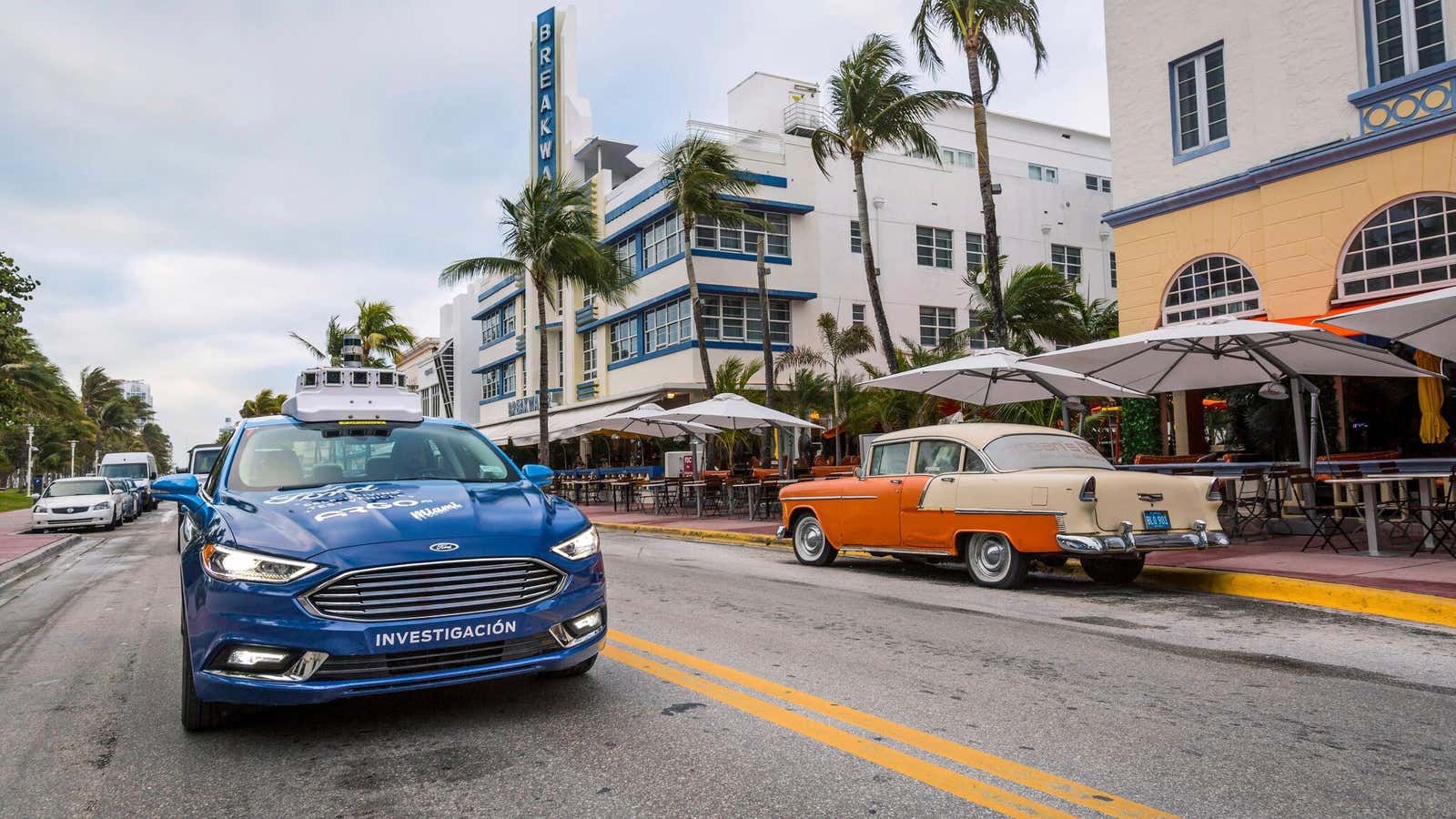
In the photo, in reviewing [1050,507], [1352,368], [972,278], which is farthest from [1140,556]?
[972,278]

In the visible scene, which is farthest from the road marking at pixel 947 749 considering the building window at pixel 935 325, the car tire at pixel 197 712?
the building window at pixel 935 325

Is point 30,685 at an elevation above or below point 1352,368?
below

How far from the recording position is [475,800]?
3.66 meters

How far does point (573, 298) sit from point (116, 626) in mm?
35187

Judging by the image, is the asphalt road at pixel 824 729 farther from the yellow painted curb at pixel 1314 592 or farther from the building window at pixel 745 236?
the building window at pixel 745 236

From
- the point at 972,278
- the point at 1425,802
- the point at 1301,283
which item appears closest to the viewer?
the point at 1425,802

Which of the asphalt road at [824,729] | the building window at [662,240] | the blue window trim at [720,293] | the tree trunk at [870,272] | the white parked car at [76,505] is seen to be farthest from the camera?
the building window at [662,240]

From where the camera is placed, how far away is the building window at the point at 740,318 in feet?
113

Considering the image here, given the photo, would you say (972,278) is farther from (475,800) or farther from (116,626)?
(475,800)

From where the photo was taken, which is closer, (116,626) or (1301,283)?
(116,626)

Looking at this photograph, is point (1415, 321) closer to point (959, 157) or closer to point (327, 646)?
point (327, 646)

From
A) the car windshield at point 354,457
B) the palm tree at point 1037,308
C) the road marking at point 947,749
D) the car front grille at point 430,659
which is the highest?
the palm tree at point 1037,308

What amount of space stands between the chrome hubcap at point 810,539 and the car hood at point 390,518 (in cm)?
703

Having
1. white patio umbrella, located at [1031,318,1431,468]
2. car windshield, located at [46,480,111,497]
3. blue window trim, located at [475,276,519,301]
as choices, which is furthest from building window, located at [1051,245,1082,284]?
car windshield, located at [46,480,111,497]
